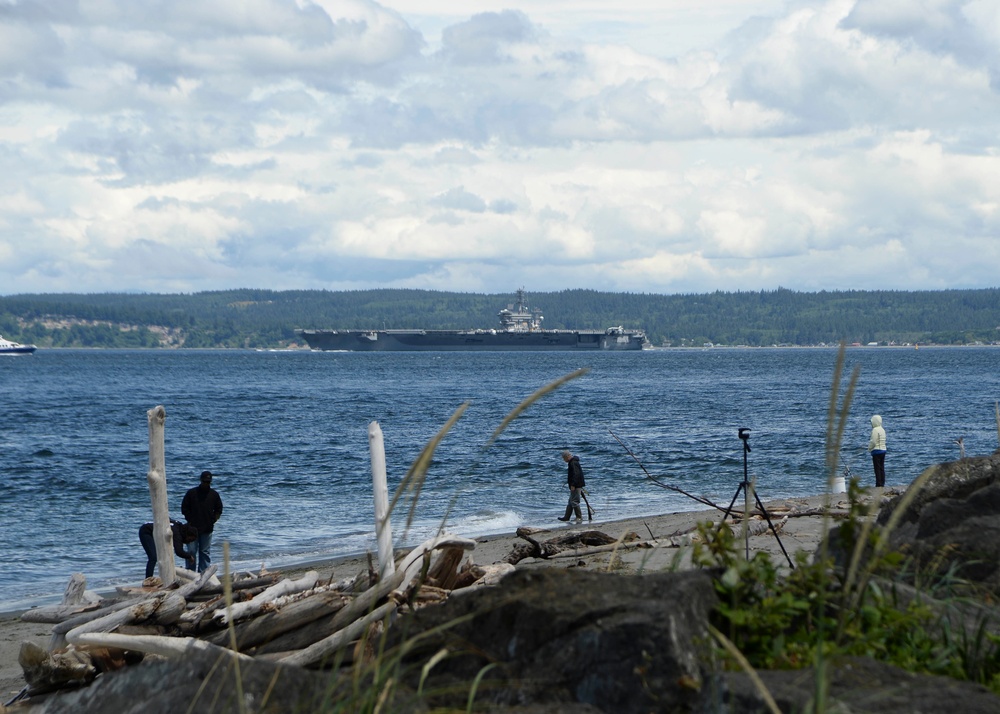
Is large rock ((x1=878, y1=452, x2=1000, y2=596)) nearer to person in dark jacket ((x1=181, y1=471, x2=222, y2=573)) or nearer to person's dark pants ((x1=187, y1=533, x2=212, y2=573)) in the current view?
person in dark jacket ((x1=181, y1=471, x2=222, y2=573))

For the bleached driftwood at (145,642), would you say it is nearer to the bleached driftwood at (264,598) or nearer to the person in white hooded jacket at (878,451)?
the bleached driftwood at (264,598)

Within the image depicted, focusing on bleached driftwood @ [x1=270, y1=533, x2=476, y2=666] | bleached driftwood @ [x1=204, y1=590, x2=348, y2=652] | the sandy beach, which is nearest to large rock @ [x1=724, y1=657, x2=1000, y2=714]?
bleached driftwood @ [x1=270, y1=533, x2=476, y2=666]

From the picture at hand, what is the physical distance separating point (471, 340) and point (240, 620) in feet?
526

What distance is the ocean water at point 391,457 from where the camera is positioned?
19391mm

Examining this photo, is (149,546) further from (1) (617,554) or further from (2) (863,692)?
(2) (863,692)

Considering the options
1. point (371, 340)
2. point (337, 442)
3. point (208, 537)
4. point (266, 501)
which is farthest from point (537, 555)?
point (371, 340)

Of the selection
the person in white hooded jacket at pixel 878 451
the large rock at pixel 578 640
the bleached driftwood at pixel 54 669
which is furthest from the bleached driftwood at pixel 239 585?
the person in white hooded jacket at pixel 878 451

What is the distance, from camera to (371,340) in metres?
170

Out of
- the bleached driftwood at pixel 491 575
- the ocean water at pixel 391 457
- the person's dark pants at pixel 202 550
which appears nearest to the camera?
A: the bleached driftwood at pixel 491 575

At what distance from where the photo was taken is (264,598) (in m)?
7.07

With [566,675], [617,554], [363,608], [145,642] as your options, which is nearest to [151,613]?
[145,642]

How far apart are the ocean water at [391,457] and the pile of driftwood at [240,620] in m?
0.83

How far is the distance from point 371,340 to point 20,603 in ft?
513

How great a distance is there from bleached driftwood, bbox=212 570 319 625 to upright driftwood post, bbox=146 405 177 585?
279 cm
